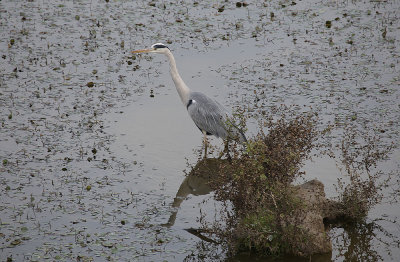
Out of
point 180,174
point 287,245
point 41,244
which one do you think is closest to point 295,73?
point 180,174

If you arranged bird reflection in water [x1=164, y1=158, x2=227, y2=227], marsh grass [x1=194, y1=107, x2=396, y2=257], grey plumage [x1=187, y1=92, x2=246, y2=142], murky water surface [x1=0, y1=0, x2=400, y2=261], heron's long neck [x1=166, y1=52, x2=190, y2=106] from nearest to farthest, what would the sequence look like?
marsh grass [x1=194, y1=107, x2=396, y2=257]
murky water surface [x1=0, y1=0, x2=400, y2=261]
bird reflection in water [x1=164, y1=158, x2=227, y2=227]
grey plumage [x1=187, y1=92, x2=246, y2=142]
heron's long neck [x1=166, y1=52, x2=190, y2=106]

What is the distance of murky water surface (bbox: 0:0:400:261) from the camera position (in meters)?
9.49

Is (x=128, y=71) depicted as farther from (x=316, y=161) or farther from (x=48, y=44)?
(x=316, y=161)

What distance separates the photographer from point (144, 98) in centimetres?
1427

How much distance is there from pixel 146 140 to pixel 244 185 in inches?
155

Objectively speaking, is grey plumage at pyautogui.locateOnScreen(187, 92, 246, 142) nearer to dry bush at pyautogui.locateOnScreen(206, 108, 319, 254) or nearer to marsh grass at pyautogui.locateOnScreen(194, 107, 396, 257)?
marsh grass at pyautogui.locateOnScreen(194, 107, 396, 257)

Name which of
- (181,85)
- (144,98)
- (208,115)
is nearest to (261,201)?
(208,115)

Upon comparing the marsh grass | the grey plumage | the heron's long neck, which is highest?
the heron's long neck

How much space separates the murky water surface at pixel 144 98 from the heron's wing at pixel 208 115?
0.46 meters

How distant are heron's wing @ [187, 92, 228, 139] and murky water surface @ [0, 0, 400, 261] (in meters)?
0.46

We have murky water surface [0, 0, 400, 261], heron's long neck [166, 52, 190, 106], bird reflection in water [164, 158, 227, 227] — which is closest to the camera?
murky water surface [0, 0, 400, 261]

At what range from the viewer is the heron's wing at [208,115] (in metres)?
12.2

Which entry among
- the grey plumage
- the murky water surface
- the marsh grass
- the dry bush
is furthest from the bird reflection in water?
the dry bush

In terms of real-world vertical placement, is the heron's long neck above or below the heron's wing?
above
